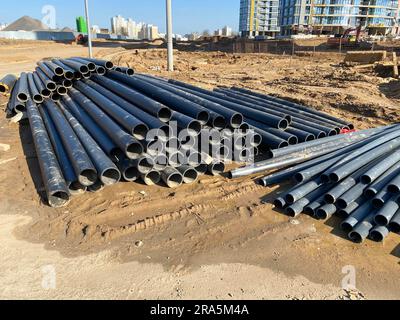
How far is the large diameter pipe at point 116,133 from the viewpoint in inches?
209

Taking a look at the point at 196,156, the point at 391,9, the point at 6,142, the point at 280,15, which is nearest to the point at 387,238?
the point at 196,156

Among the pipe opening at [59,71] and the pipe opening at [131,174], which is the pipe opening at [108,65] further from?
the pipe opening at [131,174]

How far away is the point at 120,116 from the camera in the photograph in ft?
20.2

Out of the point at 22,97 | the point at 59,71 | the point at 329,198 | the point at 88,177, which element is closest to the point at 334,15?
the point at 59,71

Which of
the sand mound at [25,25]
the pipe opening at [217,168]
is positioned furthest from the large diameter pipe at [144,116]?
the sand mound at [25,25]

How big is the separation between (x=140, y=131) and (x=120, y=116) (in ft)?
2.43

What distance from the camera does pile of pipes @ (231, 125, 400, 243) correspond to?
4621 mm

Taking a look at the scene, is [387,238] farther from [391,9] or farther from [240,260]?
[391,9]

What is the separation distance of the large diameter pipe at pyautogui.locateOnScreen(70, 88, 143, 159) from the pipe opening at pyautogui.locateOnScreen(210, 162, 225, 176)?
5.21ft

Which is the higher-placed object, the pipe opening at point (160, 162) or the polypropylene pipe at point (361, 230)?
the pipe opening at point (160, 162)

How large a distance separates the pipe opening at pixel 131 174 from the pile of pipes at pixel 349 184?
1913 millimetres

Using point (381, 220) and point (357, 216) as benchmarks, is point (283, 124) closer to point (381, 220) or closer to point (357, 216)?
point (357, 216)

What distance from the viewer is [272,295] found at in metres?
3.65

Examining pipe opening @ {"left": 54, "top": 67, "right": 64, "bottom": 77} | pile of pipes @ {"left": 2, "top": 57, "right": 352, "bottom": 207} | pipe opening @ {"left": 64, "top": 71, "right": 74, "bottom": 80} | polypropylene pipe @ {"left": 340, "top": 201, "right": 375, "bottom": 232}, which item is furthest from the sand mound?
polypropylene pipe @ {"left": 340, "top": 201, "right": 375, "bottom": 232}
